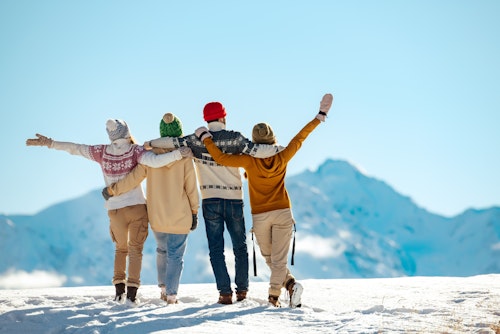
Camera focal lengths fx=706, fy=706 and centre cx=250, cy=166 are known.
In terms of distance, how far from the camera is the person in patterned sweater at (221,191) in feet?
28.4

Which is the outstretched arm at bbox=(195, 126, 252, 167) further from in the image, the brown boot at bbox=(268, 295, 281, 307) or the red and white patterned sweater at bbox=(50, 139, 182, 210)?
the brown boot at bbox=(268, 295, 281, 307)

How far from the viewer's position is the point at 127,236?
29.6ft

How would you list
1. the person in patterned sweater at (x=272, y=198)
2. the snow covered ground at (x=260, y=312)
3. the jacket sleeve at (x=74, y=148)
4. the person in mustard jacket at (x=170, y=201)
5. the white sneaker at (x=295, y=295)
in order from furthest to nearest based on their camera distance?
1. the jacket sleeve at (x=74, y=148)
2. the person in mustard jacket at (x=170, y=201)
3. the person in patterned sweater at (x=272, y=198)
4. the white sneaker at (x=295, y=295)
5. the snow covered ground at (x=260, y=312)

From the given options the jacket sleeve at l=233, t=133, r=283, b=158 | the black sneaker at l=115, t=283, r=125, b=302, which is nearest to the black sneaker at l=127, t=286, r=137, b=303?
the black sneaker at l=115, t=283, r=125, b=302

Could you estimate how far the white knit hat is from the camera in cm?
903

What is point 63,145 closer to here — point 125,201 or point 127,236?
point 125,201

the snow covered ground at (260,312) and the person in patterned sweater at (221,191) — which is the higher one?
the person in patterned sweater at (221,191)

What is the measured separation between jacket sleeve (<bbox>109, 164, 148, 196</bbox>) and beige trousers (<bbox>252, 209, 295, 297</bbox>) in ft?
5.15

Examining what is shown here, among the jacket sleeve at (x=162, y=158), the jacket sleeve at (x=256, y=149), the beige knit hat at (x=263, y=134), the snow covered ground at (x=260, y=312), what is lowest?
the snow covered ground at (x=260, y=312)

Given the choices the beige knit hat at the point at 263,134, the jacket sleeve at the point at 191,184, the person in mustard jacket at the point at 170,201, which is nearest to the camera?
the beige knit hat at the point at 263,134

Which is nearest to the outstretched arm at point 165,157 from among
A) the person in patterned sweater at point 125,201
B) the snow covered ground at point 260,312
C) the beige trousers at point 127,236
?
the person in patterned sweater at point 125,201

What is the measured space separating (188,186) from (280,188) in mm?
1189

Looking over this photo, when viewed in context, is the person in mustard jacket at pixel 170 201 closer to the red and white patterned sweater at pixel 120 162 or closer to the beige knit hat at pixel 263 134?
the red and white patterned sweater at pixel 120 162

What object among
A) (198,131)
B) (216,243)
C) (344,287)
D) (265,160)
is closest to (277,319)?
(216,243)
